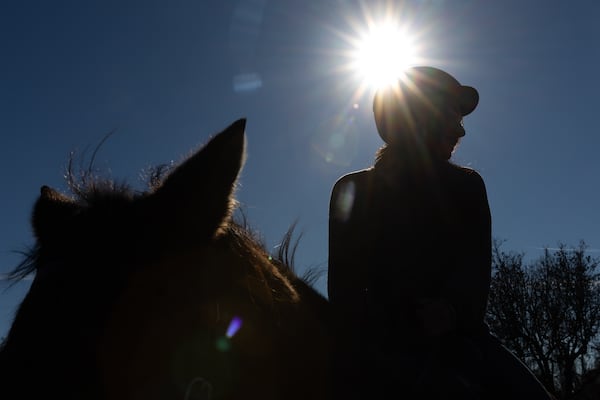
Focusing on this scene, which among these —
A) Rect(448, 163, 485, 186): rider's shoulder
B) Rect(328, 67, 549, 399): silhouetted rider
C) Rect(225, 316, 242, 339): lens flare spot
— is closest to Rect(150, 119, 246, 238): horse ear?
Rect(225, 316, 242, 339): lens flare spot

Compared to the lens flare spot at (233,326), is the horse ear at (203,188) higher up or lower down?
higher up

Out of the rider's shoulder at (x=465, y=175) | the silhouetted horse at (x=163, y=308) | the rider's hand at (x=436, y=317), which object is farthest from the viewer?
the rider's shoulder at (x=465, y=175)

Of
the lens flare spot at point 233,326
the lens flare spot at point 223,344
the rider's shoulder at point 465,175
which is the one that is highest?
the rider's shoulder at point 465,175

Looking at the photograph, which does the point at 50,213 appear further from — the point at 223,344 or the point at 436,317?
the point at 436,317

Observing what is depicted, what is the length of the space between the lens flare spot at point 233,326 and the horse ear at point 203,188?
0.32 metres

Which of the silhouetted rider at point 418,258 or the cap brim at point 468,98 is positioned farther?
the cap brim at point 468,98

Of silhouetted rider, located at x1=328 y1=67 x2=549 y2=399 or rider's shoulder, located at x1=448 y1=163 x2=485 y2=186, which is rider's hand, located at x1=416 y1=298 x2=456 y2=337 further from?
rider's shoulder, located at x1=448 y1=163 x2=485 y2=186

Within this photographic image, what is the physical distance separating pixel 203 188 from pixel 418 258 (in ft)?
5.09

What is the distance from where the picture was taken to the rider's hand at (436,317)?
2488mm

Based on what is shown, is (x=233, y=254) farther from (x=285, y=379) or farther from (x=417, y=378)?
(x=417, y=378)

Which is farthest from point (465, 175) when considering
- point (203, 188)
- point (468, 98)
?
point (203, 188)

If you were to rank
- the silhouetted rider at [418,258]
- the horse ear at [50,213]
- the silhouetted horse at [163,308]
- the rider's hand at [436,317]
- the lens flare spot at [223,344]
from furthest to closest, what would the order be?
the rider's hand at [436,317], the silhouetted rider at [418,258], the horse ear at [50,213], the lens flare spot at [223,344], the silhouetted horse at [163,308]

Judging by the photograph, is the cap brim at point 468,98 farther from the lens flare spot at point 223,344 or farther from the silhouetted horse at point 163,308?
the lens flare spot at point 223,344

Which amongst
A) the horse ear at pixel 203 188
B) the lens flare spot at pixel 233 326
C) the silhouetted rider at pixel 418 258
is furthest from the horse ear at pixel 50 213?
the silhouetted rider at pixel 418 258
